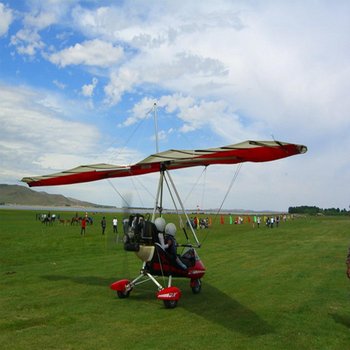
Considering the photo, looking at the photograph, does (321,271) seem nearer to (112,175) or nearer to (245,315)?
(245,315)

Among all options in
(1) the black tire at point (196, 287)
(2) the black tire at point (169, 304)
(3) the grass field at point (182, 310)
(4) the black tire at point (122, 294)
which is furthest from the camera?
(1) the black tire at point (196, 287)

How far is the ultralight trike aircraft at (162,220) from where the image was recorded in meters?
8.27

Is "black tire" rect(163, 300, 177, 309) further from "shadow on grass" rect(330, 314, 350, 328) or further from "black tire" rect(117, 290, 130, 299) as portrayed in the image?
"shadow on grass" rect(330, 314, 350, 328)

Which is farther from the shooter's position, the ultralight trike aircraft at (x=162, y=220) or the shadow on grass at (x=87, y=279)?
the shadow on grass at (x=87, y=279)

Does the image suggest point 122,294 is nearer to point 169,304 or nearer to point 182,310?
point 169,304

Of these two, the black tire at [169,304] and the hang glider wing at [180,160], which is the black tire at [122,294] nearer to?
the black tire at [169,304]

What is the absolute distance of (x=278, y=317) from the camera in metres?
8.19

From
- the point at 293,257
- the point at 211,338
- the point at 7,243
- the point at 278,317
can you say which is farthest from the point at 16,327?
the point at 7,243

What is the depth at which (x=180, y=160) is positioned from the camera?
945 cm

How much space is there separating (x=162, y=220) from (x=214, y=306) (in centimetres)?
228

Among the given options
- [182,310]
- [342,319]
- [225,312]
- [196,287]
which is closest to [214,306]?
[225,312]

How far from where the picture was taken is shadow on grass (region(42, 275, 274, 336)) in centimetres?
758

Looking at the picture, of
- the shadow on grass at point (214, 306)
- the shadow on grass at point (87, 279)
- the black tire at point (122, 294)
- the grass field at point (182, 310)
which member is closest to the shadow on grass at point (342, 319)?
the grass field at point (182, 310)

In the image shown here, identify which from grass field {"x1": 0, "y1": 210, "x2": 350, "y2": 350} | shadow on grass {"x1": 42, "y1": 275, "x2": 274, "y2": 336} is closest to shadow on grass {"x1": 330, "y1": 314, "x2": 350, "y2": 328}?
grass field {"x1": 0, "y1": 210, "x2": 350, "y2": 350}
